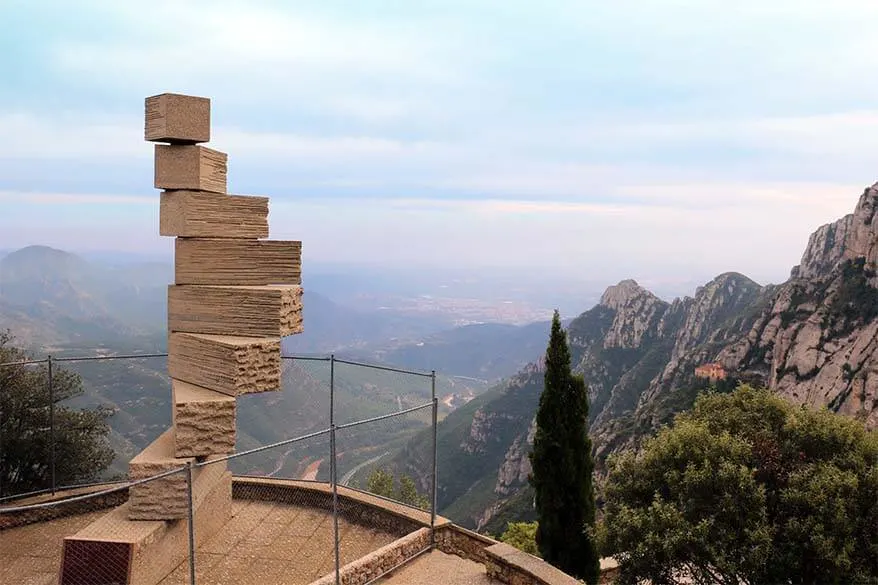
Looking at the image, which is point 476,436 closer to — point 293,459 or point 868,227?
point 868,227

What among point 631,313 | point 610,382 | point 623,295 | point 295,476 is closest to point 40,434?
point 295,476

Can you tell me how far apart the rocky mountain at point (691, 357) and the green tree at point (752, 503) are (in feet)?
33.0

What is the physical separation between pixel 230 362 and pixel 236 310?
0.96 metres

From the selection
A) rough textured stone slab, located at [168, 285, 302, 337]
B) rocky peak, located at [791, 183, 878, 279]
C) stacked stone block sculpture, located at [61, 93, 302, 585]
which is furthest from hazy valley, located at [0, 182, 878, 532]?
rough textured stone slab, located at [168, 285, 302, 337]

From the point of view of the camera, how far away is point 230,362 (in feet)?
32.3

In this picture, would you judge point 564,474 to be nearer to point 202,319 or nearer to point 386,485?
point 386,485

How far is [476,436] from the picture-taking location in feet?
278

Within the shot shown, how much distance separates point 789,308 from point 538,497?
55402 mm

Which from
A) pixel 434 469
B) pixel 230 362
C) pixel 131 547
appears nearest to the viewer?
pixel 131 547

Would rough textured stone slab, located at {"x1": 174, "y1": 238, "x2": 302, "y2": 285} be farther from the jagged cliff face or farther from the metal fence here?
the jagged cliff face

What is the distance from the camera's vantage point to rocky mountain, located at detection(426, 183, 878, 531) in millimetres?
49094

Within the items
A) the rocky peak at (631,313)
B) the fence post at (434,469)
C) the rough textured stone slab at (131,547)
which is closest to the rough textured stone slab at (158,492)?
the rough textured stone slab at (131,547)

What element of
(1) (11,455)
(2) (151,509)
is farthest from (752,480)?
(1) (11,455)

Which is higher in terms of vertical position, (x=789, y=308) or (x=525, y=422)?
(x=789, y=308)
